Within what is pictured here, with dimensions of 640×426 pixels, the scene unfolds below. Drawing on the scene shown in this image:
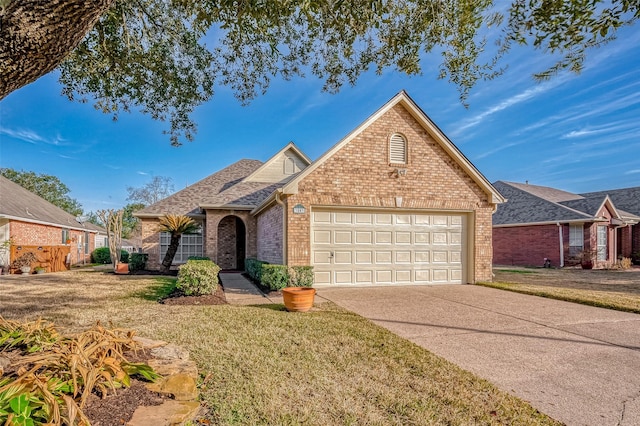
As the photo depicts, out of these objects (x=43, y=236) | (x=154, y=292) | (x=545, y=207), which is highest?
(x=545, y=207)

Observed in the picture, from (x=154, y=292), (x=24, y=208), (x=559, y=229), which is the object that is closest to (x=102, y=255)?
(x=24, y=208)

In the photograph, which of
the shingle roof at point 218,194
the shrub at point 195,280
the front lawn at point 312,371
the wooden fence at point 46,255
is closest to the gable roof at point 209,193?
the shingle roof at point 218,194

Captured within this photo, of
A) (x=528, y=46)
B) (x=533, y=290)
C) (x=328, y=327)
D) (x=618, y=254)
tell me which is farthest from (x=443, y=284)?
(x=618, y=254)

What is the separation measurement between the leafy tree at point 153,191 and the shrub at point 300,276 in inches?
1964

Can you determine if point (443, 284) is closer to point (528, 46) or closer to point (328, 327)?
point (328, 327)

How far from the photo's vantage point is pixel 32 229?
20406 mm

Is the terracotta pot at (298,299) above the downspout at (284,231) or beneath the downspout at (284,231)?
beneath

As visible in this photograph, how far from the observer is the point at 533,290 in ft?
35.0

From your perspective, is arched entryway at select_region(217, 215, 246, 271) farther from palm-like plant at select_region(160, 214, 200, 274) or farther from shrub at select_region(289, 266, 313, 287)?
shrub at select_region(289, 266, 313, 287)

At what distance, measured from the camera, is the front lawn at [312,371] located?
3152 millimetres

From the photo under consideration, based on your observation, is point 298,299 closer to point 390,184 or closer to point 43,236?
point 390,184

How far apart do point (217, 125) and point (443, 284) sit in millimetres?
13812

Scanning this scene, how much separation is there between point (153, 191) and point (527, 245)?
5212cm

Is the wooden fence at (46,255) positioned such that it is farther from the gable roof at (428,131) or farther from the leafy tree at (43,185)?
the leafy tree at (43,185)
